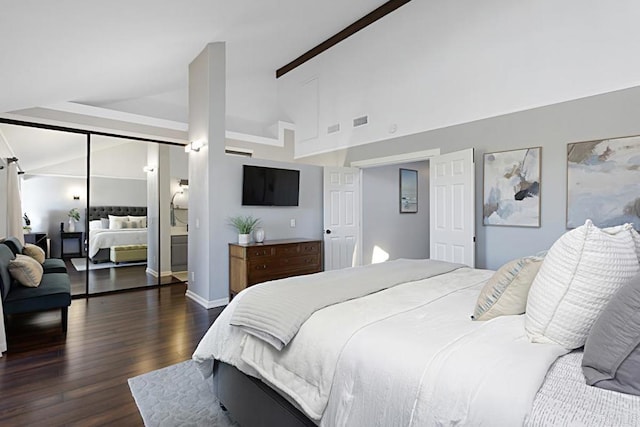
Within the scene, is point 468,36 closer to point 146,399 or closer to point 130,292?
point 146,399

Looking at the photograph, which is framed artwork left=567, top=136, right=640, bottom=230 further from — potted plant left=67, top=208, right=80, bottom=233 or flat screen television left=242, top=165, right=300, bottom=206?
potted plant left=67, top=208, right=80, bottom=233

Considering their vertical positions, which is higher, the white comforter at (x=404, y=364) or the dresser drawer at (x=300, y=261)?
the white comforter at (x=404, y=364)

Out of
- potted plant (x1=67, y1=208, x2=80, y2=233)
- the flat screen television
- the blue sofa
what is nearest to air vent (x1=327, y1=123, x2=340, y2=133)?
the flat screen television

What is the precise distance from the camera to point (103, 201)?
4.96 m

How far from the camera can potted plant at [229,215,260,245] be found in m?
4.38

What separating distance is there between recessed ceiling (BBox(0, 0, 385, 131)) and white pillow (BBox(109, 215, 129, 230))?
1743 millimetres

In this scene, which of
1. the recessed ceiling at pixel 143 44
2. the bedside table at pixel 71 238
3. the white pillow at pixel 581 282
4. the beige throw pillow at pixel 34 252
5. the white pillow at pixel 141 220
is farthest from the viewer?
the white pillow at pixel 141 220

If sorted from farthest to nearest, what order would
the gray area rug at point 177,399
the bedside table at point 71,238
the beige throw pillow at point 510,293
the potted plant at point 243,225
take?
the bedside table at point 71,238 < the potted plant at point 243,225 < the gray area rug at point 177,399 < the beige throw pillow at point 510,293

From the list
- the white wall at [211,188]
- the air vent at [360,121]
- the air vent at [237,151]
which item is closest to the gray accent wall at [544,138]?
the air vent at [360,121]

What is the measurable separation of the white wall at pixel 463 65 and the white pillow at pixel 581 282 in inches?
115

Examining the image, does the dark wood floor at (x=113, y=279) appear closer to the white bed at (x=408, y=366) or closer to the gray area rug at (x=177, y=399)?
the gray area rug at (x=177, y=399)

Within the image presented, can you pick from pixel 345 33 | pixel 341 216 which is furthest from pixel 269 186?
pixel 345 33

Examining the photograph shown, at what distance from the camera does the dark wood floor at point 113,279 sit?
4.82 m

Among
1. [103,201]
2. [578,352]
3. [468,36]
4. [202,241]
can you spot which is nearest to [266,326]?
[578,352]
